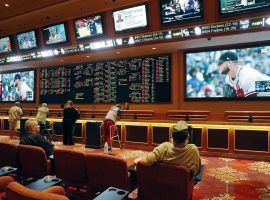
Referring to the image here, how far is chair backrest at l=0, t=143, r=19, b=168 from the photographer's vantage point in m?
3.61

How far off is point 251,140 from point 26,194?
5.40 m

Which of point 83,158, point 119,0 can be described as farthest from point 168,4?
point 83,158

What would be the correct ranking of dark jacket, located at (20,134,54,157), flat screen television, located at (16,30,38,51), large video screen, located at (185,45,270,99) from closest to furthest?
dark jacket, located at (20,134,54,157)
large video screen, located at (185,45,270,99)
flat screen television, located at (16,30,38,51)

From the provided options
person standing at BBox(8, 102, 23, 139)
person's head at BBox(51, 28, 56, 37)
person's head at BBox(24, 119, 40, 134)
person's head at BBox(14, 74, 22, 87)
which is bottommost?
person standing at BBox(8, 102, 23, 139)

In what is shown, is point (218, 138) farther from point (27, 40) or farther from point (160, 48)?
point (27, 40)

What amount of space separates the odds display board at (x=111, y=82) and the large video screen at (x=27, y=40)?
1195mm

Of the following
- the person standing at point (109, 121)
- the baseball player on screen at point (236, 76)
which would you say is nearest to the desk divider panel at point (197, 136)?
the baseball player on screen at point (236, 76)

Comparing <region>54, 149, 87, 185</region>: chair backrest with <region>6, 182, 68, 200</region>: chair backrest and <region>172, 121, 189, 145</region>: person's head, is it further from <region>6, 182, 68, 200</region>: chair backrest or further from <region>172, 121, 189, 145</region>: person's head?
<region>6, 182, 68, 200</region>: chair backrest

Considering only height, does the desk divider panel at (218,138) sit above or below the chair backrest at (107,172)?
below

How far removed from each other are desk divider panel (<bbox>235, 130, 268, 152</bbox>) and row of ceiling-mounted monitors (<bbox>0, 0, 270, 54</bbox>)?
2699 millimetres

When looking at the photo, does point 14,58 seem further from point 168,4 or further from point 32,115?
point 168,4

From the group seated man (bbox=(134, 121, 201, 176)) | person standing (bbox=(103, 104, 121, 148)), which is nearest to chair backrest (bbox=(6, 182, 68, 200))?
seated man (bbox=(134, 121, 201, 176))

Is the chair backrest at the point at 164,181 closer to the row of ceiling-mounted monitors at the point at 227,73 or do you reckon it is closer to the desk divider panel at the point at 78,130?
the row of ceiling-mounted monitors at the point at 227,73

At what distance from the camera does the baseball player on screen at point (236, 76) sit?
6318 mm
